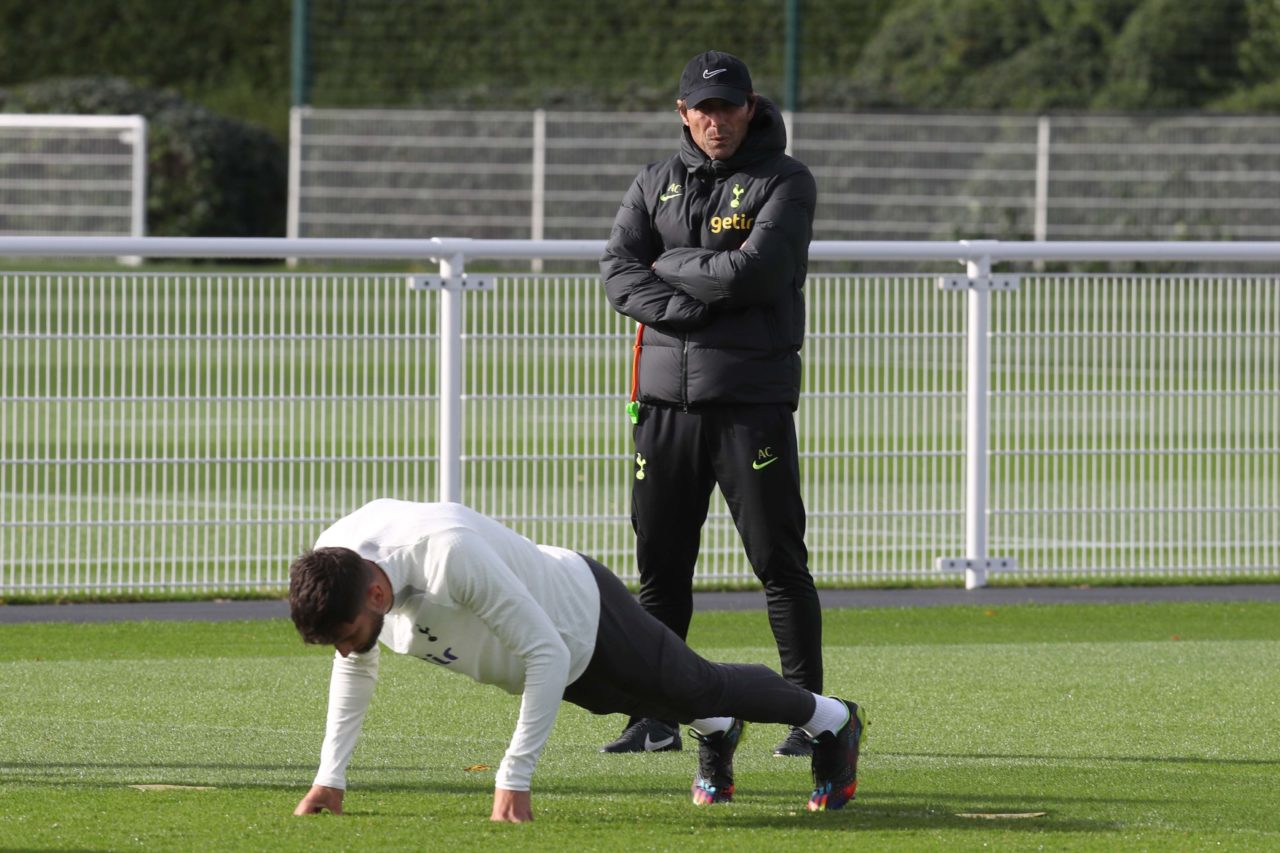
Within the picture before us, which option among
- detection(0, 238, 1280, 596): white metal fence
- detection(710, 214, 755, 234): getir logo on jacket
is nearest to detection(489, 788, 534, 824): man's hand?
detection(710, 214, 755, 234): getir logo on jacket

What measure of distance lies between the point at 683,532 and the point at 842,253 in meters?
3.17

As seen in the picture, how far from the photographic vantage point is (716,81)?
Result: 580 cm

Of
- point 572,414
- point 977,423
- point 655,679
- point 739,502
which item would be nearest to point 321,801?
point 655,679

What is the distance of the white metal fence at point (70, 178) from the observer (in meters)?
23.8

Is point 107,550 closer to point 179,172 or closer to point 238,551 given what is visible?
point 238,551

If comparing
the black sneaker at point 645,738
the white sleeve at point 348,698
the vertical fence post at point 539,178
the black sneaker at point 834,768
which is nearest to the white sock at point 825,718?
the black sneaker at point 834,768

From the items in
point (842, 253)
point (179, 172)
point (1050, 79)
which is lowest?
point (842, 253)

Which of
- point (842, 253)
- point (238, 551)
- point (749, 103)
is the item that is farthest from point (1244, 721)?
point (238, 551)

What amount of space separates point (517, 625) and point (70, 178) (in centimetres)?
2049

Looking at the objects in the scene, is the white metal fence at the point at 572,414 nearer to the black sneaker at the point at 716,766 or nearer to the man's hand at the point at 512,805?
the black sneaker at the point at 716,766

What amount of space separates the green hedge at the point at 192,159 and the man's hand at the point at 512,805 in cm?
2004

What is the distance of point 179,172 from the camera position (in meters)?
24.7

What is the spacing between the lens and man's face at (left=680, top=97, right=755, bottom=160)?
5.84m

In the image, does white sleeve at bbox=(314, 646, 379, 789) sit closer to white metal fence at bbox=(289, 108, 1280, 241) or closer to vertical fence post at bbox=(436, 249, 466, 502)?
vertical fence post at bbox=(436, 249, 466, 502)
